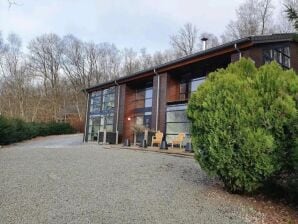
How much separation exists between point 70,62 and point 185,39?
18509 mm

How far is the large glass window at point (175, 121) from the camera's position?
16000 mm

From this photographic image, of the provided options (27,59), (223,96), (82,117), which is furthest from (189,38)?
(223,96)

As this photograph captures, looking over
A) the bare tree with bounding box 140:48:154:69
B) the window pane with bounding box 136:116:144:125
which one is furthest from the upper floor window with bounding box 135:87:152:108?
the bare tree with bounding box 140:48:154:69

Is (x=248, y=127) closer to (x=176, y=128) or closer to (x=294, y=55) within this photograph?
(x=294, y=55)

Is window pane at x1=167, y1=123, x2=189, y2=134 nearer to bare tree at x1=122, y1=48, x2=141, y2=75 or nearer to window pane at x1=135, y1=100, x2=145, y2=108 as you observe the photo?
window pane at x1=135, y1=100, x2=145, y2=108

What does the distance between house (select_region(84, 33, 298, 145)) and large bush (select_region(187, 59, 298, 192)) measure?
A: 73.6 inches

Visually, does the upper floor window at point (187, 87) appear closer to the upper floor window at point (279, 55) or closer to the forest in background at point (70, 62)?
the upper floor window at point (279, 55)

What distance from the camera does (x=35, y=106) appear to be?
42.3m

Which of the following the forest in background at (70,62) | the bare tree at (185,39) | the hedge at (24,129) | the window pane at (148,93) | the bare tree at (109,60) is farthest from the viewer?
the bare tree at (109,60)

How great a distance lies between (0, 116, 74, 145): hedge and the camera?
859 inches

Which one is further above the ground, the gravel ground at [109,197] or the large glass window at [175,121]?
the large glass window at [175,121]

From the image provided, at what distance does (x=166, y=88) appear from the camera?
17344mm

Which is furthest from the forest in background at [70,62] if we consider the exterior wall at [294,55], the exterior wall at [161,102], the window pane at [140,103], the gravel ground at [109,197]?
the gravel ground at [109,197]

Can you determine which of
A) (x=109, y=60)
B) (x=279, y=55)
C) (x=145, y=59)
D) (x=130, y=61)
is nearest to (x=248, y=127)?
(x=279, y=55)
